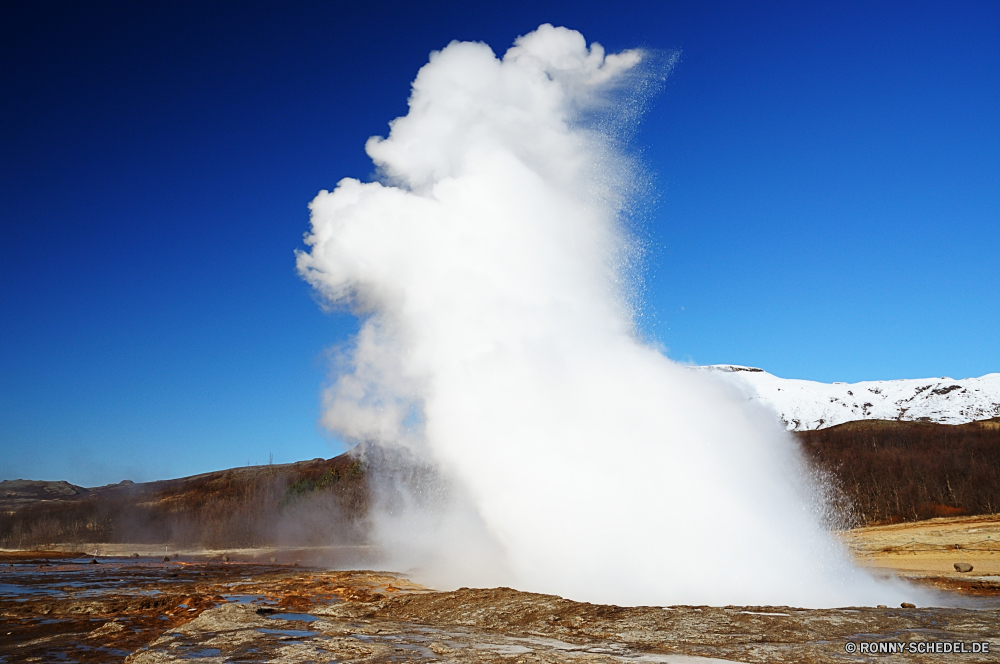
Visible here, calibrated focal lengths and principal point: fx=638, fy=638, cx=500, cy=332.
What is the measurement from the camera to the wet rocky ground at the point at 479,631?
29.9 ft

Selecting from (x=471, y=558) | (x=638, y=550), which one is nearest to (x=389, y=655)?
(x=638, y=550)

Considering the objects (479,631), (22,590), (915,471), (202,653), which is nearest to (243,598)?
(202,653)

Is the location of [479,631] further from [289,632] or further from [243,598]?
[243,598]

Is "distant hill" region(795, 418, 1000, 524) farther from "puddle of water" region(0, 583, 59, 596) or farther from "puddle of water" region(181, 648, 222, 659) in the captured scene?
"puddle of water" region(181, 648, 222, 659)

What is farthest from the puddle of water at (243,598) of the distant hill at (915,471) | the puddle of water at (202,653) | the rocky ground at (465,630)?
the distant hill at (915,471)

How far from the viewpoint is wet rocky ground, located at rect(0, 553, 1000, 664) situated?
9.10m

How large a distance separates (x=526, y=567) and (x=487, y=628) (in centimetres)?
567

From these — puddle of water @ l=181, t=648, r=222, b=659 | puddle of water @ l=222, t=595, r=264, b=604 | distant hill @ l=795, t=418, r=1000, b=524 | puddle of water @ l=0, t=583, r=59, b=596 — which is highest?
distant hill @ l=795, t=418, r=1000, b=524

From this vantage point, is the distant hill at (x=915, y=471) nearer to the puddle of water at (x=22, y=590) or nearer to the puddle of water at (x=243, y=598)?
the puddle of water at (x=243, y=598)

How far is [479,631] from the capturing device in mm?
11445

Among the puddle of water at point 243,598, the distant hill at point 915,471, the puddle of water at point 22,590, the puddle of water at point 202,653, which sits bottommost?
the puddle of water at point 22,590

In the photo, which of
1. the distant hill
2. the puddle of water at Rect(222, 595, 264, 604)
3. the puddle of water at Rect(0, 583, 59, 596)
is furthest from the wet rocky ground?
the distant hill

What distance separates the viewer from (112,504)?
125500 mm

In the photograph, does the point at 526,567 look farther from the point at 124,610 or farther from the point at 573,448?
the point at 124,610
